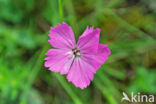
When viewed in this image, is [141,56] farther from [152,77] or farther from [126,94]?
[126,94]

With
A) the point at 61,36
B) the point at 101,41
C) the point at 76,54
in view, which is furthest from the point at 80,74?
the point at 101,41

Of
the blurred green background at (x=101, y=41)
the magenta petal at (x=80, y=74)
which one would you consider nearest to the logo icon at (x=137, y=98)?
the blurred green background at (x=101, y=41)

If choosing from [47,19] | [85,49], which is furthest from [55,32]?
[47,19]

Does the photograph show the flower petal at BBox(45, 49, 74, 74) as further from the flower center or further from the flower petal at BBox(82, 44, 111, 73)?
the flower petal at BBox(82, 44, 111, 73)

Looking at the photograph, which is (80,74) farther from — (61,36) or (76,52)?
(61,36)

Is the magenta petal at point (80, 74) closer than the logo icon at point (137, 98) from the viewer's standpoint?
Yes

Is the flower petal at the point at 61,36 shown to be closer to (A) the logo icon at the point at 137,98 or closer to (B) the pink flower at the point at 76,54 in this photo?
(B) the pink flower at the point at 76,54
